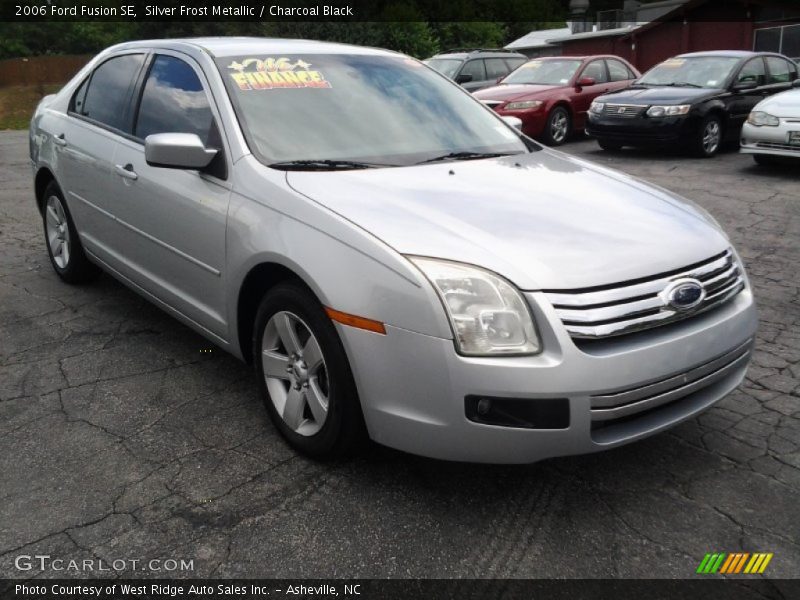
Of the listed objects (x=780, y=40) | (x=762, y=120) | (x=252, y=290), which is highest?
(x=780, y=40)

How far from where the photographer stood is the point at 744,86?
1161cm

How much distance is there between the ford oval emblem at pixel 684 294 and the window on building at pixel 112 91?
9.93 ft

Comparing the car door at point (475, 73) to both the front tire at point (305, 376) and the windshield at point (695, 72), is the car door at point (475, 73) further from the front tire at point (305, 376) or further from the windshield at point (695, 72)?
the front tire at point (305, 376)

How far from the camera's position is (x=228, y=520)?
265cm

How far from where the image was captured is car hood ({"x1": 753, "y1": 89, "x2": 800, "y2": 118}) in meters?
9.24

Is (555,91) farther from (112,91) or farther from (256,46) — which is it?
(256,46)

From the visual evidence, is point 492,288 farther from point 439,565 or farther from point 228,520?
point 228,520

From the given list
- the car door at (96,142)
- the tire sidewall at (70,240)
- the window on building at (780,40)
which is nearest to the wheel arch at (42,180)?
the tire sidewall at (70,240)

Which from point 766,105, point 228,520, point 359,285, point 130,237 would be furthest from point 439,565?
point 766,105

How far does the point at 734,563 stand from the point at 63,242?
4560mm

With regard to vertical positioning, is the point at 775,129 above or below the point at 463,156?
below

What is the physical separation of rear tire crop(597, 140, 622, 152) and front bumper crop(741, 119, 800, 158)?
2185mm

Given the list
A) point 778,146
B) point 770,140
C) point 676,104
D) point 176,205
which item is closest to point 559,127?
point 676,104

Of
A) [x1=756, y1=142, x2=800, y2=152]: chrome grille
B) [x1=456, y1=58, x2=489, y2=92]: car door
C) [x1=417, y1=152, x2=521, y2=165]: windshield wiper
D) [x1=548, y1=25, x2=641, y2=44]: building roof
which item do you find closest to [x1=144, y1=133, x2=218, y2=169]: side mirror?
[x1=417, y1=152, x2=521, y2=165]: windshield wiper
